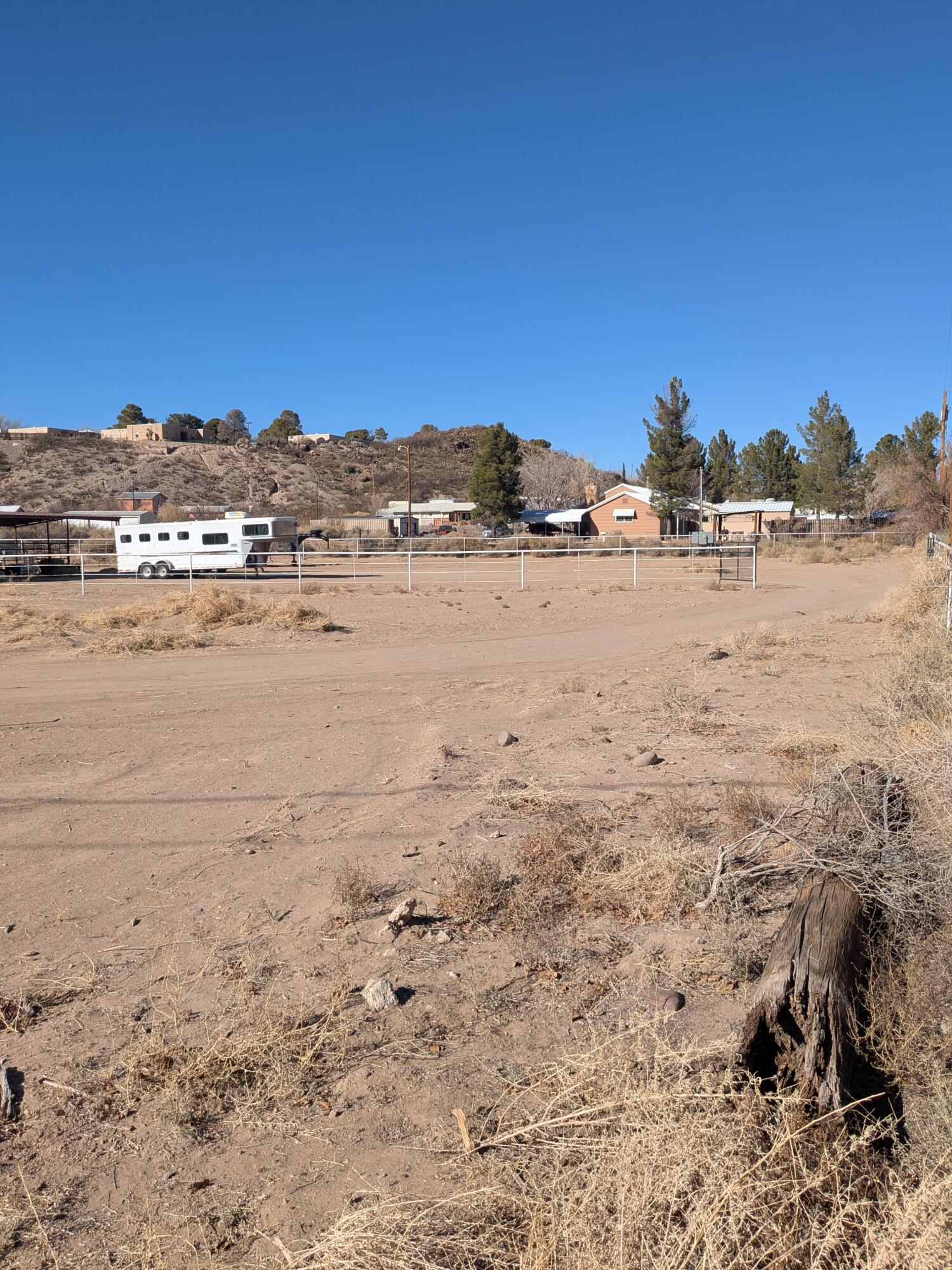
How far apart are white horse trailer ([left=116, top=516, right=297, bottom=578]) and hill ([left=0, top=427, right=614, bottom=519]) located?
4632 cm

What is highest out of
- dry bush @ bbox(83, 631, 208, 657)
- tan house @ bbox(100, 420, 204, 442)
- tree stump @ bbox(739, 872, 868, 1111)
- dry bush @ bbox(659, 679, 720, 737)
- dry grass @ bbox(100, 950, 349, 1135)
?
tan house @ bbox(100, 420, 204, 442)

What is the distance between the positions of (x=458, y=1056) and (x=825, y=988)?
5.37 feet

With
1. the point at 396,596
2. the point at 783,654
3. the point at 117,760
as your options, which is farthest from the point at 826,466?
the point at 117,760

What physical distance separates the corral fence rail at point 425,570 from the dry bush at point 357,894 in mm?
24569

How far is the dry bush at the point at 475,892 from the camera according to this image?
229 inches

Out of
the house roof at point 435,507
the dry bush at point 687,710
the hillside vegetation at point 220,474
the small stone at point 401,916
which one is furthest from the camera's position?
the hillside vegetation at point 220,474

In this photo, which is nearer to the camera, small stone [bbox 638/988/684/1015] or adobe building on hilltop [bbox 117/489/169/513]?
small stone [bbox 638/988/684/1015]

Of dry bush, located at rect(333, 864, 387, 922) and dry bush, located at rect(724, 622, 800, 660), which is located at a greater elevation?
dry bush, located at rect(724, 622, 800, 660)

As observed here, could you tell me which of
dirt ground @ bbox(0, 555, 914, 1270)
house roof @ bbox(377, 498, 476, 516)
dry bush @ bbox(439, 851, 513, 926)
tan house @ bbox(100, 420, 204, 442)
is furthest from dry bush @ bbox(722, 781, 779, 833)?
tan house @ bbox(100, 420, 204, 442)

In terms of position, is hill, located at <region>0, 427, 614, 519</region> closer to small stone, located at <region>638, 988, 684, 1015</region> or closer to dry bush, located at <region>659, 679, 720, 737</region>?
dry bush, located at <region>659, 679, 720, 737</region>

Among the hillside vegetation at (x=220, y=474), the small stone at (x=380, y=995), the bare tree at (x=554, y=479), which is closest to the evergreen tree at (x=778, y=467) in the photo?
the bare tree at (x=554, y=479)

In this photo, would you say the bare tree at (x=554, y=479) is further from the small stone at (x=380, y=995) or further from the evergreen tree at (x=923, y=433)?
the small stone at (x=380, y=995)

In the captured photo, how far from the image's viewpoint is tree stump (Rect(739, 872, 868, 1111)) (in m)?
3.75

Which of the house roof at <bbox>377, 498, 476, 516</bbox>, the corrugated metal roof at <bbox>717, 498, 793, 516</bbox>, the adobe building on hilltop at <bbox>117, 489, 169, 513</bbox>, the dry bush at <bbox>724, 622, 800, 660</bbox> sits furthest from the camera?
the house roof at <bbox>377, 498, 476, 516</bbox>
